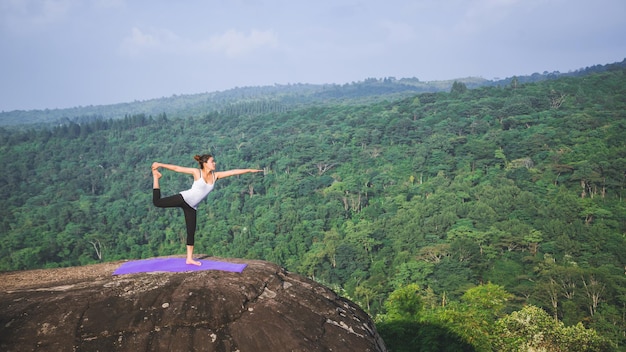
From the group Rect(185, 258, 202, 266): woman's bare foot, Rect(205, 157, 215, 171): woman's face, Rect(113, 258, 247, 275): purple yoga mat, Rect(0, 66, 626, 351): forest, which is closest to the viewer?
Rect(113, 258, 247, 275): purple yoga mat

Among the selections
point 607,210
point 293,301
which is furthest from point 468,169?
point 293,301

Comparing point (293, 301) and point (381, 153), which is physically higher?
point (293, 301)

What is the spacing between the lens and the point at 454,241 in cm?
4769

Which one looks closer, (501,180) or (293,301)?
(293,301)

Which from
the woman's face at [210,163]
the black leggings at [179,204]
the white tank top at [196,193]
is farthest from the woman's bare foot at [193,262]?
the woman's face at [210,163]

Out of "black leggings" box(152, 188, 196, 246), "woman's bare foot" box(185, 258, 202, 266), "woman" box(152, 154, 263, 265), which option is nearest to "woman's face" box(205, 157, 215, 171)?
"woman" box(152, 154, 263, 265)

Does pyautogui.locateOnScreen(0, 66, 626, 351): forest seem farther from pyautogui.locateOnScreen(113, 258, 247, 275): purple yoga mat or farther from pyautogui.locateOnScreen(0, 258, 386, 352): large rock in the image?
pyautogui.locateOnScreen(0, 258, 386, 352): large rock

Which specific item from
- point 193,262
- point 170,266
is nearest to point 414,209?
point 193,262

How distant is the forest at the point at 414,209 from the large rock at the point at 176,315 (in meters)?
15.8

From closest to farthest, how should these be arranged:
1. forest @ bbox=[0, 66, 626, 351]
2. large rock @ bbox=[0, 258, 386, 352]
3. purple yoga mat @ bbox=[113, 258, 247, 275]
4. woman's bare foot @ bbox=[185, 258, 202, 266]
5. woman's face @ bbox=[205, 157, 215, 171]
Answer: large rock @ bbox=[0, 258, 386, 352] → purple yoga mat @ bbox=[113, 258, 247, 275] → woman's bare foot @ bbox=[185, 258, 202, 266] → woman's face @ bbox=[205, 157, 215, 171] → forest @ bbox=[0, 66, 626, 351]

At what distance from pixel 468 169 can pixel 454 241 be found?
24.4m

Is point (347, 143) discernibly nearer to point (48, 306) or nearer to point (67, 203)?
point (67, 203)

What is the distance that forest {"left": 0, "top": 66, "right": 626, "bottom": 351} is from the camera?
32844 mm

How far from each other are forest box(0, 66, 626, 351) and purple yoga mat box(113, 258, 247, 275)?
15616 mm
